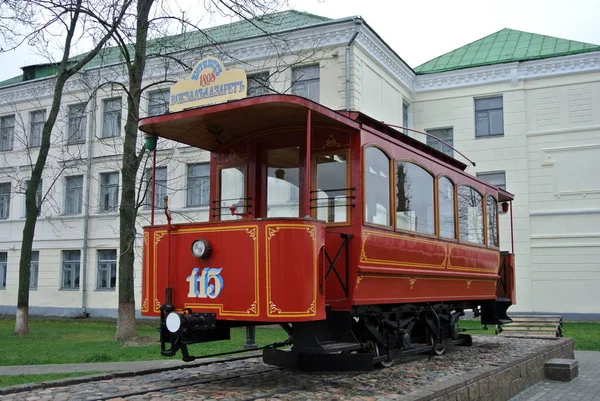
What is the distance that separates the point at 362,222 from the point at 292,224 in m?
1.37

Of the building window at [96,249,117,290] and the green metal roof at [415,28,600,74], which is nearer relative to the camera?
the green metal roof at [415,28,600,74]

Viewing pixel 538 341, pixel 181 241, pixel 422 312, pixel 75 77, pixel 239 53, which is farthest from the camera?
pixel 75 77

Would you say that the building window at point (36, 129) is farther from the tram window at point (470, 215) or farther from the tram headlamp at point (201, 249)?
the tram headlamp at point (201, 249)

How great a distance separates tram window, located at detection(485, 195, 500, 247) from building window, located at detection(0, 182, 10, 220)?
22935 millimetres

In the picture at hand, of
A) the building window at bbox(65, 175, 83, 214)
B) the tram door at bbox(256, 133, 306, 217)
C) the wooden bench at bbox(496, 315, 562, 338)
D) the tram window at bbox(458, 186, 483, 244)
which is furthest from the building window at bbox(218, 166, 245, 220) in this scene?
the building window at bbox(65, 175, 83, 214)

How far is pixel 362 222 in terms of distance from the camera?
8.15 meters

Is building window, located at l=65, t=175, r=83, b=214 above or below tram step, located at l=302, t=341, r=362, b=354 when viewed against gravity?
above

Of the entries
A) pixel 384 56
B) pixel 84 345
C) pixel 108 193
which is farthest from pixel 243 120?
pixel 108 193

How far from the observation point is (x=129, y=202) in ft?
51.0

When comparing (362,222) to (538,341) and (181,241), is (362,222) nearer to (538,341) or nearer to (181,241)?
(181,241)

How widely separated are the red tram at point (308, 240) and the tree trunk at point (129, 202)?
644 cm

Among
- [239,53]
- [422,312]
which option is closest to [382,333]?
[422,312]

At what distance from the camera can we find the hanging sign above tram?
302 inches

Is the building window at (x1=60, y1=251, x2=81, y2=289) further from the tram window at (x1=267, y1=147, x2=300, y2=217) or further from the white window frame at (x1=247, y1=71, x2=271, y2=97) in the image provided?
the tram window at (x1=267, y1=147, x2=300, y2=217)
